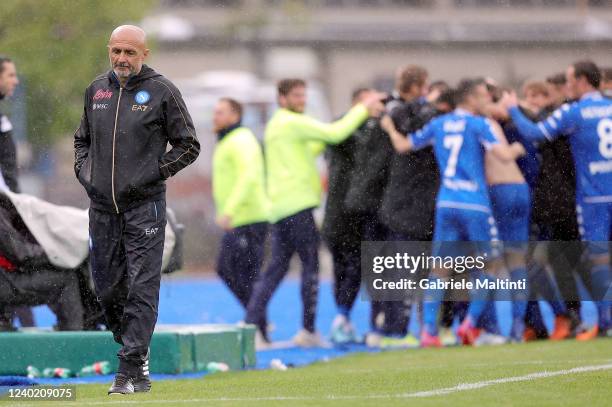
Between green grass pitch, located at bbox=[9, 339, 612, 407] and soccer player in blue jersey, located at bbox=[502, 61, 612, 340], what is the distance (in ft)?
4.89

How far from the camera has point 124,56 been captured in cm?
838

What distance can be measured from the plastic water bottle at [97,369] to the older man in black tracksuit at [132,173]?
1.75 meters

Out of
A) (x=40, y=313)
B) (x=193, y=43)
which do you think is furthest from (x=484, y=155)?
(x=193, y=43)

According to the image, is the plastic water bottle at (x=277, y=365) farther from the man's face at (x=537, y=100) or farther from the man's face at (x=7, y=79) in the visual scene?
the man's face at (x=537, y=100)

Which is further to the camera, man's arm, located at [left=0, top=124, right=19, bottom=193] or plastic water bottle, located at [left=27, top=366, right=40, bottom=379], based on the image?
man's arm, located at [left=0, top=124, right=19, bottom=193]

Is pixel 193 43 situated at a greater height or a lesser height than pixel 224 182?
greater

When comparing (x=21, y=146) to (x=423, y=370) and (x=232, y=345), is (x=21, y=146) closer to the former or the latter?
(x=232, y=345)

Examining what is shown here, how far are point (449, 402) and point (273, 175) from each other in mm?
5933

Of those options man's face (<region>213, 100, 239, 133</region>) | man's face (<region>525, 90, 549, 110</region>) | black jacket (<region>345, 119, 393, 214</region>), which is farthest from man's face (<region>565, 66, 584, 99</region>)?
man's face (<region>213, 100, 239, 133</region>)

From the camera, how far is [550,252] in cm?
1288

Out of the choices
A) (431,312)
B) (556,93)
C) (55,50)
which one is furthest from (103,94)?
(55,50)

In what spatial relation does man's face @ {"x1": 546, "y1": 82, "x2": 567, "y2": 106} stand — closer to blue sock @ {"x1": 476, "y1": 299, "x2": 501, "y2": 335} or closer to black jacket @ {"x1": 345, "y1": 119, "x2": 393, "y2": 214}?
black jacket @ {"x1": 345, "y1": 119, "x2": 393, "y2": 214}

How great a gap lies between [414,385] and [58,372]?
294 centimetres

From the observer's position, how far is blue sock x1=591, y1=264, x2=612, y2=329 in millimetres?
12383
